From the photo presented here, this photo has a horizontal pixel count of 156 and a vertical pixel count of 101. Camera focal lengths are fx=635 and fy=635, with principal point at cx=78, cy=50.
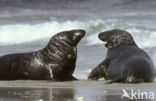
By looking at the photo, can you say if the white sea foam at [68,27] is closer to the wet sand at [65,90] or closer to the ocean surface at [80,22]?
the ocean surface at [80,22]

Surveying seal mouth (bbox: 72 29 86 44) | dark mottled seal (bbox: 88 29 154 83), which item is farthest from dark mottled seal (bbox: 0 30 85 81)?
dark mottled seal (bbox: 88 29 154 83)

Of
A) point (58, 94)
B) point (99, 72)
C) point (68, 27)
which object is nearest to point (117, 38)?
point (99, 72)

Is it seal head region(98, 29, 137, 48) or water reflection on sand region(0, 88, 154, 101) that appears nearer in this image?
water reflection on sand region(0, 88, 154, 101)

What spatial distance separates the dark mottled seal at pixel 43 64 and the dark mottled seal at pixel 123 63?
53 centimetres

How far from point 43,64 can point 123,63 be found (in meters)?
1.48

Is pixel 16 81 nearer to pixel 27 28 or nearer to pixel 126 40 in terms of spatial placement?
pixel 126 40

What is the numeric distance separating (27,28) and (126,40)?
29.2 ft

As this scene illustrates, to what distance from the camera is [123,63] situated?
10.8m

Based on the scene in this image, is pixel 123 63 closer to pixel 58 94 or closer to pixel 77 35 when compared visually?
pixel 77 35

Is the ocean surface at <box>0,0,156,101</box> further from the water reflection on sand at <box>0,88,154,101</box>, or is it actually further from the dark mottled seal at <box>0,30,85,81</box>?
the water reflection on sand at <box>0,88,154,101</box>

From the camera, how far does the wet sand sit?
8078 millimetres

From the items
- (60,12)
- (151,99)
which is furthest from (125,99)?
(60,12)

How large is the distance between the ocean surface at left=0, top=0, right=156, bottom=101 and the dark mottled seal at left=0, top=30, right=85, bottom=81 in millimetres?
750

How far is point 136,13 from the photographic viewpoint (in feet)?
80.5
